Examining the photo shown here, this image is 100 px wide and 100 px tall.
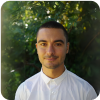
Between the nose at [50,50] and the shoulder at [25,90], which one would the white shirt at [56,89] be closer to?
the shoulder at [25,90]

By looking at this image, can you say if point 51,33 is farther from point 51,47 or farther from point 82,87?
point 82,87

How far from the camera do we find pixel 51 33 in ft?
3.13

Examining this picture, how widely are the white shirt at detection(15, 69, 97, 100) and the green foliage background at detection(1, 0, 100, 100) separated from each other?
0.98 ft

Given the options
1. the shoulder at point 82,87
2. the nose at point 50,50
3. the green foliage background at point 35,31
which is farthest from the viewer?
the green foliage background at point 35,31

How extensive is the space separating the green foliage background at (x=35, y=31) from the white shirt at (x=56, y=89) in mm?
299

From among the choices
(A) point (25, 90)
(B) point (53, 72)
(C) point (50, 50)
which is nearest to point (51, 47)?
(C) point (50, 50)

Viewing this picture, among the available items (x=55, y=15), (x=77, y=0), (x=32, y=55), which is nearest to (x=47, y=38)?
(x=55, y=15)

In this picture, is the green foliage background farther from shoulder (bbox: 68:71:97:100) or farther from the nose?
the nose

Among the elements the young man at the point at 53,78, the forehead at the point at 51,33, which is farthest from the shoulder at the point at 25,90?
the forehead at the point at 51,33

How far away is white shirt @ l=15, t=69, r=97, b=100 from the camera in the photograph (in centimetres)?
101

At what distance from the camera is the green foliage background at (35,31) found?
4.06 feet

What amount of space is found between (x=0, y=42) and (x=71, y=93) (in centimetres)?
98

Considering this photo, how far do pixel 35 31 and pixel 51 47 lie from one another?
52 cm

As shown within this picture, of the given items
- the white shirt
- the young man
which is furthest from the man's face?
the white shirt
